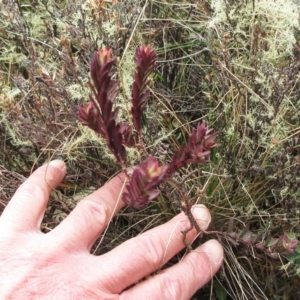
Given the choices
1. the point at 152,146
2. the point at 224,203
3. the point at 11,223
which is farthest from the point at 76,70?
the point at 224,203

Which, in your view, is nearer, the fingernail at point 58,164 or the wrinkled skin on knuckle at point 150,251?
the wrinkled skin on knuckle at point 150,251

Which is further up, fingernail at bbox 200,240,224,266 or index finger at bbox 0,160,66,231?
index finger at bbox 0,160,66,231

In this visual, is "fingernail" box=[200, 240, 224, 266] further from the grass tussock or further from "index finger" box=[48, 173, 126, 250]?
"index finger" box=[48, 173, 126, 250]

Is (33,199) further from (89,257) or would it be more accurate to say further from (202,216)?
(202,216)

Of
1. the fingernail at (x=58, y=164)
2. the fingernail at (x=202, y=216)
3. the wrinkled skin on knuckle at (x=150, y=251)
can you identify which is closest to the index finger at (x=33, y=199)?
the fingernail at (x=58, y=164)

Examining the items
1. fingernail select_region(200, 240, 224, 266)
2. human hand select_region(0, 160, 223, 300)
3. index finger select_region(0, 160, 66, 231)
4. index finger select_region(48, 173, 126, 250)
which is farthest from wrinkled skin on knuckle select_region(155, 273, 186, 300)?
index finger select_region(0, 160, 66, 231)

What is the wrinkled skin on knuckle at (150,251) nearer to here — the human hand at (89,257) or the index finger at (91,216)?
the human hand at (89,257)

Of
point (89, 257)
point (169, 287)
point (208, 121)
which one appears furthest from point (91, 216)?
point (208, 121)
